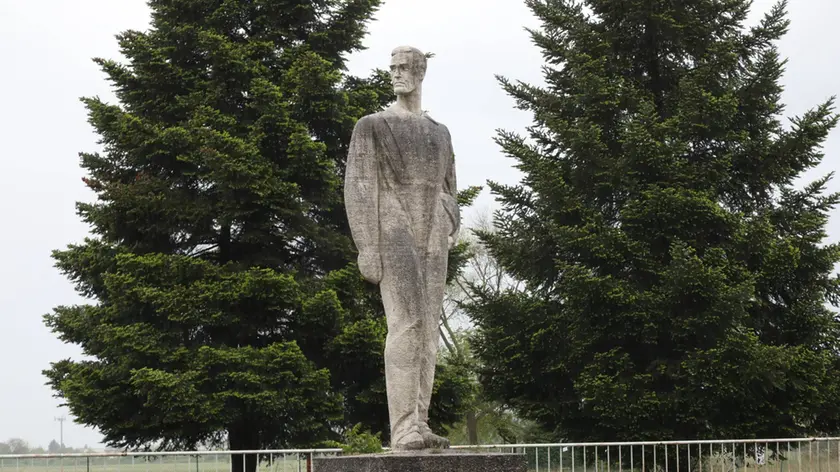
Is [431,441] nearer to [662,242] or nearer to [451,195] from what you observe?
[451,195]

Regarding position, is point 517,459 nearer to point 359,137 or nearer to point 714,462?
point 359,137

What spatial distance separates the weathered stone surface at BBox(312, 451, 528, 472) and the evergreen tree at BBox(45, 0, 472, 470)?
1065 cm

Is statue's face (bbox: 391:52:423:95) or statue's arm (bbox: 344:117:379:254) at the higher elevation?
statue's face (bbox: 391:52:423:95)

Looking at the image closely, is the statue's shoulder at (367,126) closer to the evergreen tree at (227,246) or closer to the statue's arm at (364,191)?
the statue's arm at (364,191)

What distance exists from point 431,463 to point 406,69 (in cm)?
289

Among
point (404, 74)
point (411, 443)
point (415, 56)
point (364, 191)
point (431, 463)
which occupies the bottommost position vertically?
point (431, 463)

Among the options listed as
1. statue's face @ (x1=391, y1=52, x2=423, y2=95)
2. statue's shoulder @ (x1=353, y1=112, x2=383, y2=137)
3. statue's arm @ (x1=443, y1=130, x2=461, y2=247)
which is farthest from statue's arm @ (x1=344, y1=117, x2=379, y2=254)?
statue's arm @ (x1=443, y1=130, x2=461, y2=247)

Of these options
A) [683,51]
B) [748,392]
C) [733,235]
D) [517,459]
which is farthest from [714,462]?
[517,459]

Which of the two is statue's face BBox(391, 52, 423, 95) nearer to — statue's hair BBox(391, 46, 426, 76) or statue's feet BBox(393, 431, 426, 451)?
statue's hair BBox(391, 46, 426, 76)

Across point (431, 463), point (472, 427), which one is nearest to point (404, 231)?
point (431, 463)

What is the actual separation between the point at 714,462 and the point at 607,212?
466 cm

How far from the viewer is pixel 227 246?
2092 cm

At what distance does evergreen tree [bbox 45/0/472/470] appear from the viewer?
60.6 feet

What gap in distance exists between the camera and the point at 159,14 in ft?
72.3
